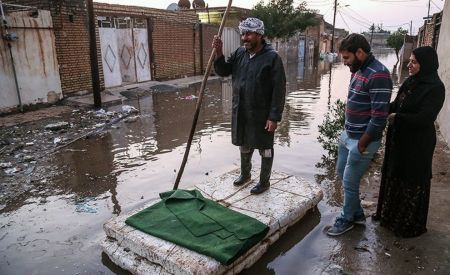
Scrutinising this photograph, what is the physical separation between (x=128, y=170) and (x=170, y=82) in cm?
1022

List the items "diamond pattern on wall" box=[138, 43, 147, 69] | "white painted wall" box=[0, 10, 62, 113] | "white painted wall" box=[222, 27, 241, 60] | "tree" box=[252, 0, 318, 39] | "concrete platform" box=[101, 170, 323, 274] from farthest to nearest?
"tree" box=[252, 0, 318, 39]
"white painted wall" box=[222, 27, 241, 60]
"diamond pattern on wall" box=[138, 43, 147, 69]
"white painted wall" box=[0, 10, 62, 113]
"concrete platform" box=[101, 170, 323, 274]

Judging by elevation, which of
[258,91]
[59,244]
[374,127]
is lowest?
[59,244]

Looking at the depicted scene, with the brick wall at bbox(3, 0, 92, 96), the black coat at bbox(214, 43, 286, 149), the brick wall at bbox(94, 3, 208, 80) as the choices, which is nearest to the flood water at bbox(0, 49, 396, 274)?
the black coat at bbox(214, 43, 286, 149)

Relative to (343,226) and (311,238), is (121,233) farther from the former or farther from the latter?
(343,226)

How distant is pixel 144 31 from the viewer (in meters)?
14.3

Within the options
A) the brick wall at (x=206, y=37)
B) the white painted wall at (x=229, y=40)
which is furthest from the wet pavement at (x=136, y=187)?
the white painted wall at (x=229, y=40)

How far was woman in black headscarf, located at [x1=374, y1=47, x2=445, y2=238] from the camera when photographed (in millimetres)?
2922

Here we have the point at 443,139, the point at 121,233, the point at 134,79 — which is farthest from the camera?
the point at 134,79

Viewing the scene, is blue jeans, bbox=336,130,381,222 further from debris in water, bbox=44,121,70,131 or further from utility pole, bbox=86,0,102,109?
utility pole, bbox=86,0,102,109

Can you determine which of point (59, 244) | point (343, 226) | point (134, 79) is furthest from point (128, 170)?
point (134, 79)

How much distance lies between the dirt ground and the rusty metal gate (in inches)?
151

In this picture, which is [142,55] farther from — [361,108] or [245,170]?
[361,108]

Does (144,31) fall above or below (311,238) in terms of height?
above

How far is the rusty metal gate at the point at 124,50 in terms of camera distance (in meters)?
12.5
